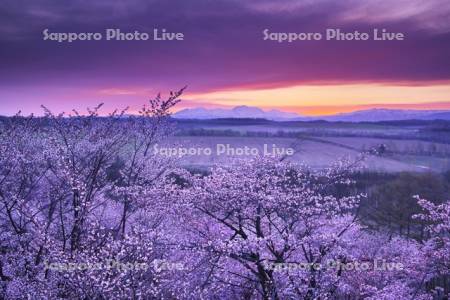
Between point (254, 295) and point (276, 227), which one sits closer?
point (276, 227)

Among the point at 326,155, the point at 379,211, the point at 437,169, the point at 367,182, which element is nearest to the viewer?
the point at 326,155

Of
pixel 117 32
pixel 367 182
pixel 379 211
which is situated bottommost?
pixel 379 211

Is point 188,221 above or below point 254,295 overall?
above

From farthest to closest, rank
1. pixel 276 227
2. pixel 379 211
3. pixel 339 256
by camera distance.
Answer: pixel 379 211 < pixel 339 256 < pixel 276 227

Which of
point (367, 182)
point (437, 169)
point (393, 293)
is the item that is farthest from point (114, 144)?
point (437, 169)

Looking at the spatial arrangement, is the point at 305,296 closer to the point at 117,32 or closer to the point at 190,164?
the point at 190,164

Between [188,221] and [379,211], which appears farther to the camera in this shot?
[379,211]

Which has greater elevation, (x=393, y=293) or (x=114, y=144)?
(x=114, y=144)

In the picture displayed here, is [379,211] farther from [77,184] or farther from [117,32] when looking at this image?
[77,184]

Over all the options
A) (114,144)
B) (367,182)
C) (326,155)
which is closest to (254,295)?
(114,144)
